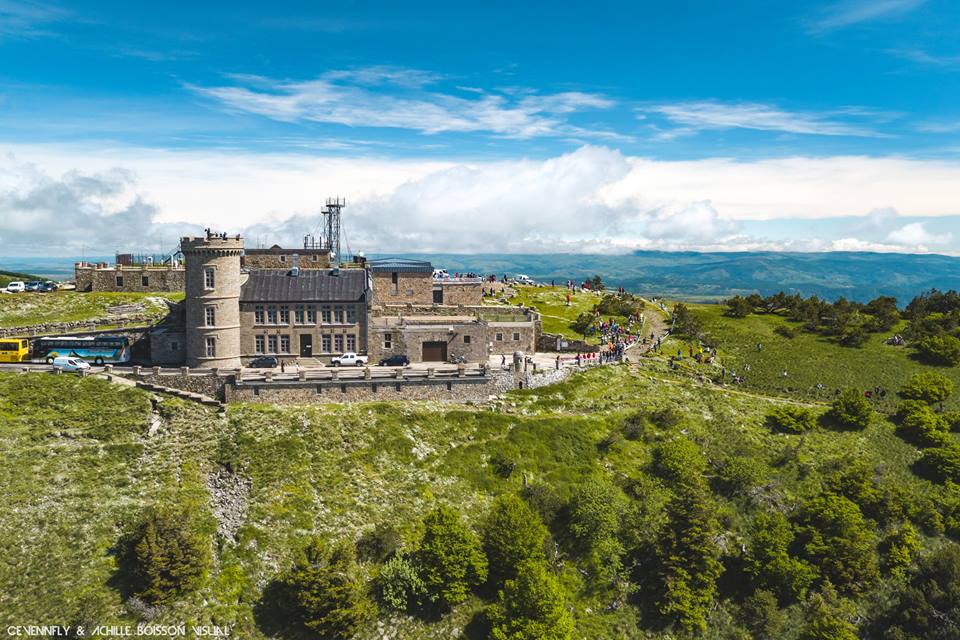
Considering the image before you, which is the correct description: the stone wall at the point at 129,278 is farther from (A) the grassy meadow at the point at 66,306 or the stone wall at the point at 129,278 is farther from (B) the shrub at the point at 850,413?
(B) the shrub at the point at 850,413

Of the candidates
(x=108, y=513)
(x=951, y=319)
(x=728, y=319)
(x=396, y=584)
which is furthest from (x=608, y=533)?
(x=951, y=319)

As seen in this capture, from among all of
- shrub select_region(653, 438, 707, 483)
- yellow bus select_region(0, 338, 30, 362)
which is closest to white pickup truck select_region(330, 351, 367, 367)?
yellow bus select_region(0, 338, 30, 362)

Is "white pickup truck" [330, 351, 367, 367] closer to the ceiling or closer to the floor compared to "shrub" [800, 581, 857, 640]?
closer to the ceiling

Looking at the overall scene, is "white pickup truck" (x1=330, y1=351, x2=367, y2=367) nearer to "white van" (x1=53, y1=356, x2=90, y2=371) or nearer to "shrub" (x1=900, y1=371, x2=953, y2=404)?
"white van" (x1=53, y1=356, x2=90, y2=371)

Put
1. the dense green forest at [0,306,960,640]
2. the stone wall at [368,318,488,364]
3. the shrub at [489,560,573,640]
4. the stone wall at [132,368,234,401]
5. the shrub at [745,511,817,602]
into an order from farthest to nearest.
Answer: the stone wall at [368,318,488,364]
the stone wall at [132,368,234,401]
the shrub at [745,511,817,602]
the dense green forest at [0,306,960,640]
the shrub at [489,560,573,640]

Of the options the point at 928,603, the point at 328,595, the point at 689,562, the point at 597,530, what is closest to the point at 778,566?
the point at 689,562

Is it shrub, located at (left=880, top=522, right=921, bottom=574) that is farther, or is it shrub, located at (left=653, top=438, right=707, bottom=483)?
shrub, located at (left=653, top=438, right=707, bottom=483)
